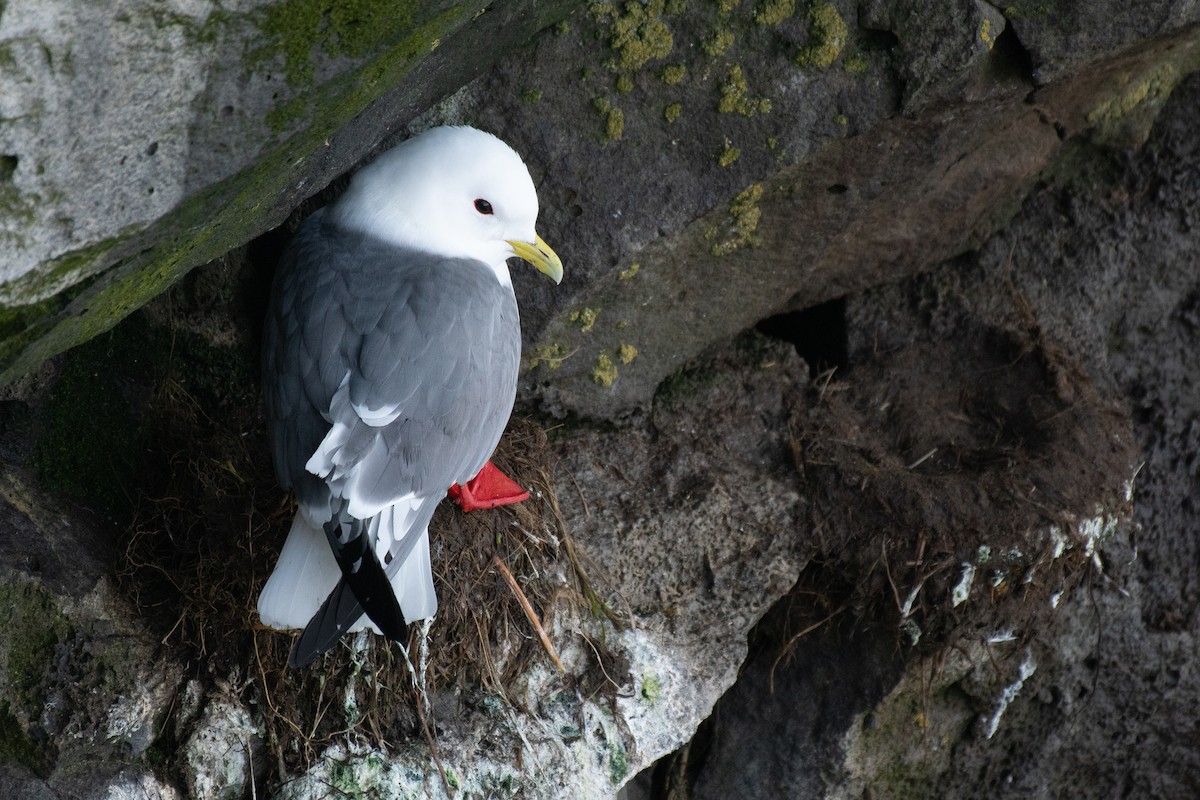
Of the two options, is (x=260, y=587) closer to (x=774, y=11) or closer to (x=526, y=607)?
(x=526, y=607)

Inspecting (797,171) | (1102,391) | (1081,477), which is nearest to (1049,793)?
(1081,477)

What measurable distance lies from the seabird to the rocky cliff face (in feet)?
0.71

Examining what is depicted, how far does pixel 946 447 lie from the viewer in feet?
10.8

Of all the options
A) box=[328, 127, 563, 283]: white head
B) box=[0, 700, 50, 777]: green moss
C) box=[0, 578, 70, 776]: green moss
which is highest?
box=[328, 127, 563, 283]: white head

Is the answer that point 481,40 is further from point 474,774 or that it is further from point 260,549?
point 474,774

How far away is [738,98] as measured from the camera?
2.75m

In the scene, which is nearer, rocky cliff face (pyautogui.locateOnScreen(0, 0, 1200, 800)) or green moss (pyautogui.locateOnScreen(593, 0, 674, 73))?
rocky cliff face (pyautogui.locateOnScreen(0, 0, 1200, 800))

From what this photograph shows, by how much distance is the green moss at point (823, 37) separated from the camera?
2713 millimetres

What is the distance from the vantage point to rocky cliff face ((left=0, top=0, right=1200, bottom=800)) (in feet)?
8.49

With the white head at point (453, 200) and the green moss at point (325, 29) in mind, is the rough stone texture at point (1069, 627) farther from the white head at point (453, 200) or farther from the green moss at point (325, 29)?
the green moss at point (325, 29)

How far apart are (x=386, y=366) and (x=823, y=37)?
1.29 meters

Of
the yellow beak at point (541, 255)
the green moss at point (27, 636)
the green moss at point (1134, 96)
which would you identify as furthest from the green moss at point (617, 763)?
the green moss at point (1134, 96)

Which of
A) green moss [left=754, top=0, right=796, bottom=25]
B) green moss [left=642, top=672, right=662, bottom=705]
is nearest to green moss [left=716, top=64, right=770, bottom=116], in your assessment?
green moss [left=754, top=0, right=796, bottom=25]

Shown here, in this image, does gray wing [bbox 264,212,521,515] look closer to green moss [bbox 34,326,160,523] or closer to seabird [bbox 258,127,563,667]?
seabird [bbox 258,127,563,667]
